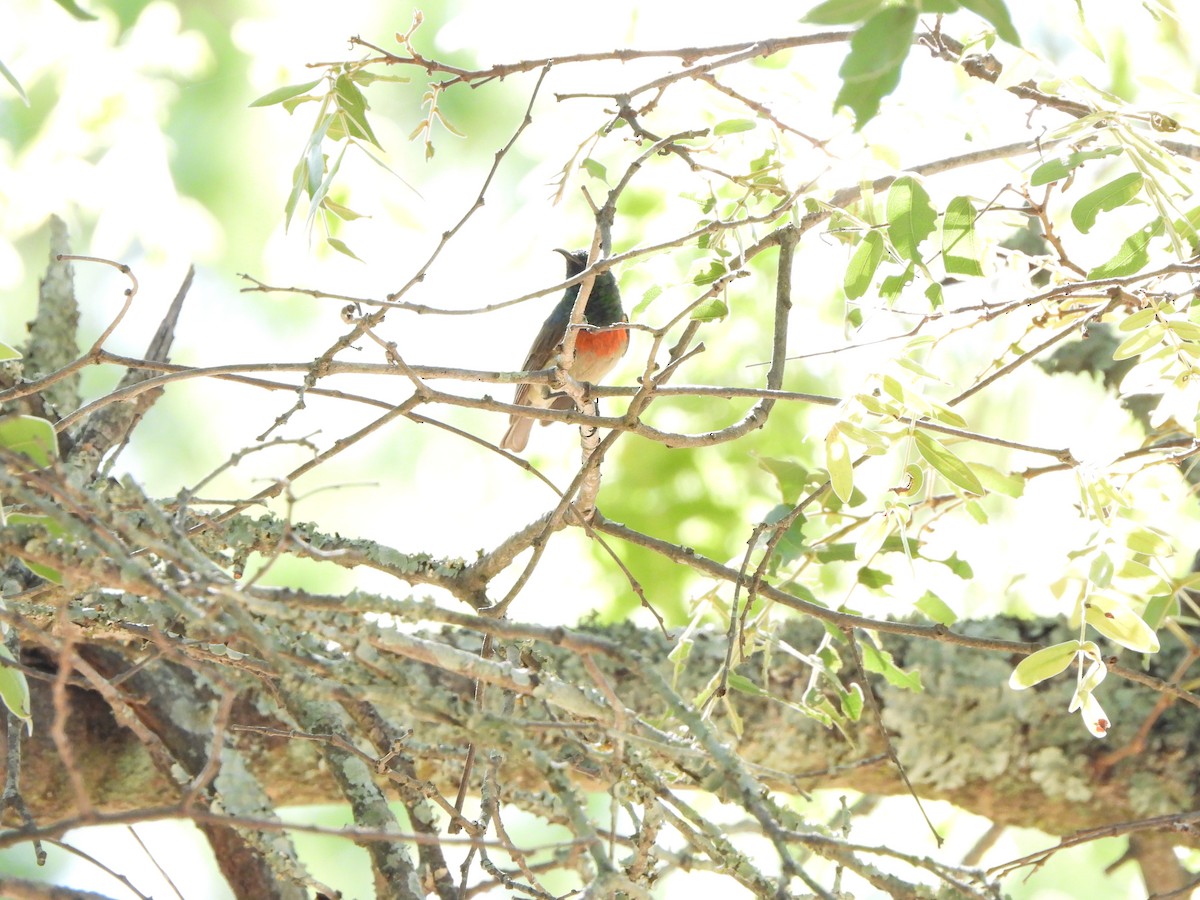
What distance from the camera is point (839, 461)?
172 cm

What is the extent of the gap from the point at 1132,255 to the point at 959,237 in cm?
27

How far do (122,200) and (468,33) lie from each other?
265cm

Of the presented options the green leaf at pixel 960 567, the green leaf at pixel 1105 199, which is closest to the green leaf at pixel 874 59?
the green leaf at pixel 1105 199

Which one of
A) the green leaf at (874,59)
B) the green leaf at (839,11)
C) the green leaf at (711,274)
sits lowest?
the green leaf at (874,59)

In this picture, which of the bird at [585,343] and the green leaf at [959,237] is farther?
the bird at [585,343]

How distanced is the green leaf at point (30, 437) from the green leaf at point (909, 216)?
1257 millimetres

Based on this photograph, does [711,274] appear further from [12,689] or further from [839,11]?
[12,689]

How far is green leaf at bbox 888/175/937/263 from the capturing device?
71.2 inches

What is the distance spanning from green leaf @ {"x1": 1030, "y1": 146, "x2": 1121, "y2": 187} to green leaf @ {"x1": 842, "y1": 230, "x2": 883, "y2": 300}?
296 mm


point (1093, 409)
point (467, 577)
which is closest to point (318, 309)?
point (1093, 409)

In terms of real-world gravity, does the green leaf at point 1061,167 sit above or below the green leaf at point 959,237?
below

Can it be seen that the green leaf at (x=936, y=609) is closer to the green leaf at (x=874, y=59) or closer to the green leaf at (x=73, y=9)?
the green leaf at (x=874, y=59)

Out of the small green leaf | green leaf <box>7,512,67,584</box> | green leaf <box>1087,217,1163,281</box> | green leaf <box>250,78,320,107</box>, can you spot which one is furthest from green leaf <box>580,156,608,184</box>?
green leaf <box>7,512,67,584</box>

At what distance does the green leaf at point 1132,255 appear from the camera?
1.86 m
